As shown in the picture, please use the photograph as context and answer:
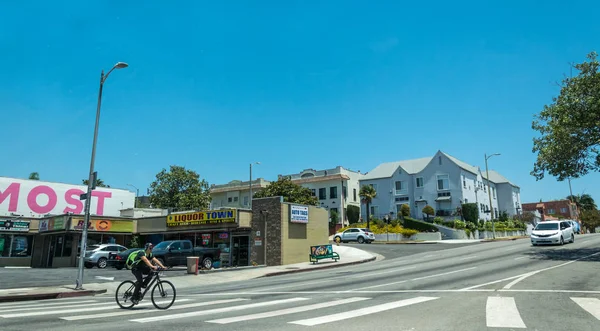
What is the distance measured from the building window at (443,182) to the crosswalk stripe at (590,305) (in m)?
47.6

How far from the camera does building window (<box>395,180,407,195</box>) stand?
58.3 m

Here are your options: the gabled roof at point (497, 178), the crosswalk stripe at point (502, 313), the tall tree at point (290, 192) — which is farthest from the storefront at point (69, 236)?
the gabled roof at point (497, 178)

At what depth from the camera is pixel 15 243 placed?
36.9 metres

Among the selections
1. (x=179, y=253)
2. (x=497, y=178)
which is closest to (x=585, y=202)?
(x=497, y=178)

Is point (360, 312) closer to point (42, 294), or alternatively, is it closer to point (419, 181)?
point (42, 294)

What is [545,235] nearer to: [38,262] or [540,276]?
[540,276]

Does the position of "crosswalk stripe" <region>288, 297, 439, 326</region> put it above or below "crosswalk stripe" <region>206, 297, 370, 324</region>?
above

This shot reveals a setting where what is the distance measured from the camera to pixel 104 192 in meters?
48.0

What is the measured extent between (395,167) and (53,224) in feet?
149

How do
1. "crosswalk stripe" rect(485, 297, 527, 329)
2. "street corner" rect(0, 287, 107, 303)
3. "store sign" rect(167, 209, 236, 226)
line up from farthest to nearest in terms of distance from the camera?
"store sign" rect(167, 209, 236, 226)
"street corner" rect(0, 287, 107, 303)
"crosswalk stripe" rect(485, 297, 527, 329)

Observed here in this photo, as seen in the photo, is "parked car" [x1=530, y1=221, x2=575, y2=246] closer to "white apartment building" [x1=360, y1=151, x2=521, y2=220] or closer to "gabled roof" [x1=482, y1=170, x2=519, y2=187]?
"white apartment building" [x1=360, y1=151, x2=521, y2=220]

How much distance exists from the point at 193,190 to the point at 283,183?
17.3 m

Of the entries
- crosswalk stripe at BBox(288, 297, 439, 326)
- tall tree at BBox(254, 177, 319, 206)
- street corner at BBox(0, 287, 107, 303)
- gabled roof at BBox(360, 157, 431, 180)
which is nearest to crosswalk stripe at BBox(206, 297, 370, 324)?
crosswalk stripe at BBox(288, 297, 439, 326)

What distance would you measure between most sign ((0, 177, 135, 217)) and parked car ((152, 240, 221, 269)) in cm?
2574
